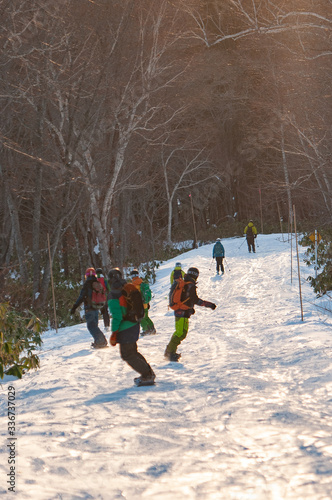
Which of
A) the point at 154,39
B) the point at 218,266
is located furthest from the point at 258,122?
the point at 154,39

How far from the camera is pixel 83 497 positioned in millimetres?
3982

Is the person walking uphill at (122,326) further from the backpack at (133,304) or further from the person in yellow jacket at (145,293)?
the person in yellow jacket at (145,293)

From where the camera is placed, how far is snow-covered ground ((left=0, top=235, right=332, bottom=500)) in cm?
419

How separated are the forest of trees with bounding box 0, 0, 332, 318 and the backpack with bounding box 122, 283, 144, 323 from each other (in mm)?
4044

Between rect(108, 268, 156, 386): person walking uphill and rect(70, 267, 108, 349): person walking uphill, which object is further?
rect(70, 267, 108, 349): person walking uphill

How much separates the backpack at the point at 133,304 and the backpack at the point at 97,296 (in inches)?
155

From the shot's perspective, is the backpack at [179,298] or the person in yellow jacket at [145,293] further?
the person in yellow jacket at [145,293]

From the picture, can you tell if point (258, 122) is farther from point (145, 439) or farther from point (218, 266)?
point (145, 439)

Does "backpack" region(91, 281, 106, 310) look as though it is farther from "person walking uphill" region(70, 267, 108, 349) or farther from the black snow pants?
the black snow pants

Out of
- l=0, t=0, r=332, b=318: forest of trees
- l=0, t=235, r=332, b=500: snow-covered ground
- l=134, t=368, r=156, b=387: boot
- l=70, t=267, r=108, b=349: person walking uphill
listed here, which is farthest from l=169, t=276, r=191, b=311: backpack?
l=0, t=0, r=332, b=318: forest of trees

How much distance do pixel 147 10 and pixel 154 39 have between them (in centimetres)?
95

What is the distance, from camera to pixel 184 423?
18.9 ft

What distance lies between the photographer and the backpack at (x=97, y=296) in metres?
11.1

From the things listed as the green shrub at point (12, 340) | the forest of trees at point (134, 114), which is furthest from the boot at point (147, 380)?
the forest of trees at point (134, 114)
